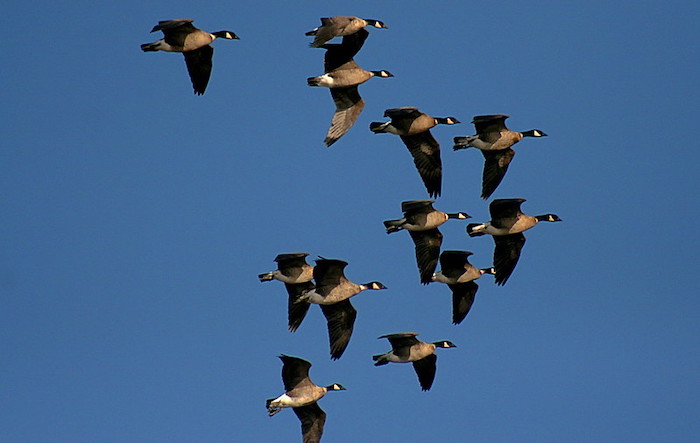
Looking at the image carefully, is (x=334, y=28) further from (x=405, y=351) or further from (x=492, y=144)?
(x=405, y=351)

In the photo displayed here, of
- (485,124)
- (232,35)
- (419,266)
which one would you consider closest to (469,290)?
(419,266)

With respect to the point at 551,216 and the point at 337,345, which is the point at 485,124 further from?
the point at 337,345

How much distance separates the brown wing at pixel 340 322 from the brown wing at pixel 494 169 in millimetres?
4757

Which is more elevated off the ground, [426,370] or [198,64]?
[198,64]

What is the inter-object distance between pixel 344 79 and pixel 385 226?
152 inches

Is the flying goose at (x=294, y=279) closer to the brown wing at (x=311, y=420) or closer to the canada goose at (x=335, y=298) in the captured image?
the canada goose at (x=335, y=298)

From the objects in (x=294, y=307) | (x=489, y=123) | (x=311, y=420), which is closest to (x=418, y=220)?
(x=489, y=123)

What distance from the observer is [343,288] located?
128 feet

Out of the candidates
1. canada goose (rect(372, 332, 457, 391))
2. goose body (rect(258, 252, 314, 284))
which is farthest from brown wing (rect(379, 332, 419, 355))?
goose body (rect(258, 252, 314, 284))

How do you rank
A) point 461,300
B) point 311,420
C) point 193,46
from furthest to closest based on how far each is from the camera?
point 461,300, point 311,420, point 193,46

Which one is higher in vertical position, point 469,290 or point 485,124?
point 485,124

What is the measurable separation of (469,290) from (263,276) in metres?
5.51

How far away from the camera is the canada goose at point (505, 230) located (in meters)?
40.8

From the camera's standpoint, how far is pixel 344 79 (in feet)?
129
